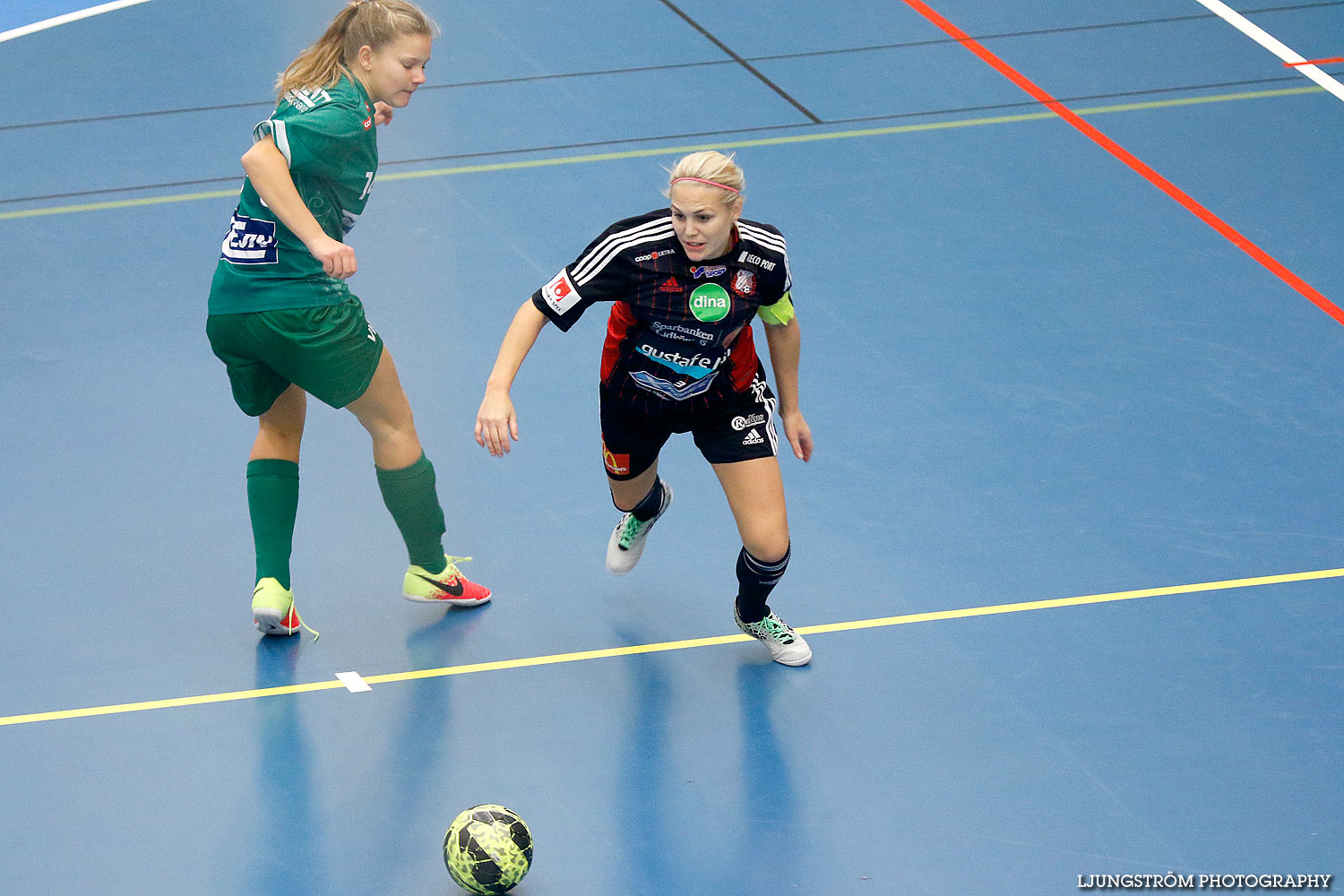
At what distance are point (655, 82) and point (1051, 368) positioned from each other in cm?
354

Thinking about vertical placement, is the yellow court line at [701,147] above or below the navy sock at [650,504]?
above

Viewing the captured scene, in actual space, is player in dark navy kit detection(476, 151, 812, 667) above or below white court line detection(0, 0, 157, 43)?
below

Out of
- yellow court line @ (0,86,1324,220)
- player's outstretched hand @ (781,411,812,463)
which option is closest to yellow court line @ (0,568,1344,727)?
player's outstretched hand @ (781,411,812,463)

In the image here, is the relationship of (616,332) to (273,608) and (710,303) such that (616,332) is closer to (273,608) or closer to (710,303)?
(710,303)

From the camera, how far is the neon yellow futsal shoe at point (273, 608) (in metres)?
4.64

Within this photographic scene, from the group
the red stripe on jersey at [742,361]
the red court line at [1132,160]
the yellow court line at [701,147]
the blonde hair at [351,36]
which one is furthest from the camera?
the yellow court line at [701,147]

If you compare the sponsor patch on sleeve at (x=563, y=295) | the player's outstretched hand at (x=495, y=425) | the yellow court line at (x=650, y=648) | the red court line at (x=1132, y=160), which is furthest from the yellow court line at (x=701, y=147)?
the player's outstretched hand at (x=495, y=425)

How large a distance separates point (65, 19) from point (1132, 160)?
6.54 metres

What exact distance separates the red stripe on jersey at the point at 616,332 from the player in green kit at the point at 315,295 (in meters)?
0.63

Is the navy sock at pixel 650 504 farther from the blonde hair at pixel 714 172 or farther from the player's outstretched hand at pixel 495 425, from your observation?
the blonde hair at pixel 714 172

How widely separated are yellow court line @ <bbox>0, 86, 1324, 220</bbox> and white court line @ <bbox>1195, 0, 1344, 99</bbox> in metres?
0.13

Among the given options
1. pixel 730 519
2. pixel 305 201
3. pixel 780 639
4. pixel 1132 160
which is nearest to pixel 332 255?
pixel 305 201

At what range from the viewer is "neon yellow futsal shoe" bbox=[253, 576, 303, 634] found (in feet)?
15.2

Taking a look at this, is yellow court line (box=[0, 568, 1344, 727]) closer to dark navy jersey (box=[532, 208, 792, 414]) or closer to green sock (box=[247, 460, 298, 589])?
green sock (box=[247, 460, 298, 589])
